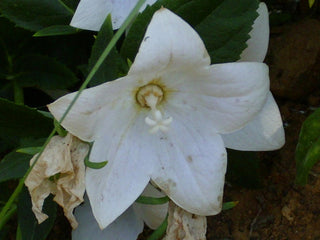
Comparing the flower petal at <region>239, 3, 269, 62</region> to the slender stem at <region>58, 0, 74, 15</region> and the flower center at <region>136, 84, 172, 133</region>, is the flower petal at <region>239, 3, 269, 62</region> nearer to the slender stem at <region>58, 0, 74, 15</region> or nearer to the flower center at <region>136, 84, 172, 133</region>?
the flower center at <region>136, 84, 172, 133</region>

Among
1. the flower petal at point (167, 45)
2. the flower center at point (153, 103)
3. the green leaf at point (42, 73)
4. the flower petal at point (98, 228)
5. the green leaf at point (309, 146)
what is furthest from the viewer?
the green leaf at point (42, 73)

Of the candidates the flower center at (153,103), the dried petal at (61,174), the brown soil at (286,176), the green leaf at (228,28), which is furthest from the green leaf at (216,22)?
the brown soil at (286,176)

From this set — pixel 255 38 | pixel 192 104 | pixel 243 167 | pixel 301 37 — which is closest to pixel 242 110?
pixel 192 104

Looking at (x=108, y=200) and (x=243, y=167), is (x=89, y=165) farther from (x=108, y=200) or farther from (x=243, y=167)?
(x=243, y=167)

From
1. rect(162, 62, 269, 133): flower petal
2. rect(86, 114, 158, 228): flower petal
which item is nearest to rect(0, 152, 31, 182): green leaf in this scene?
rect(86, 114, 158, 228): flower petal

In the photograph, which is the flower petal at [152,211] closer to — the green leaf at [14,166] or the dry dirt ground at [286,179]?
the dry dirt ground at [286,179]

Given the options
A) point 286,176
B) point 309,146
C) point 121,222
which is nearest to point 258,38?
point 309,146

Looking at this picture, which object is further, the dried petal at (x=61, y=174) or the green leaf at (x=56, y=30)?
the green leaf at (x=56, y=30)
